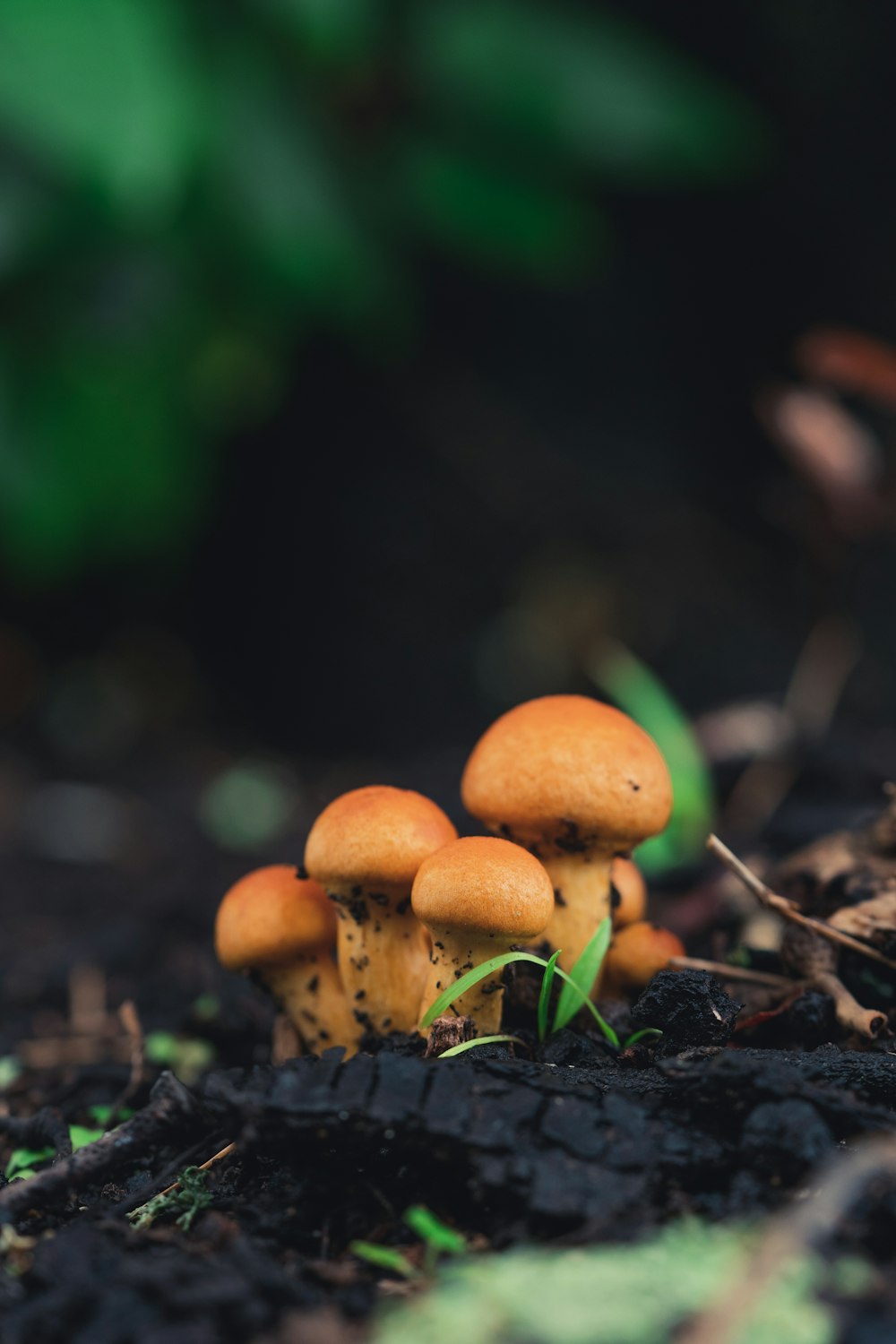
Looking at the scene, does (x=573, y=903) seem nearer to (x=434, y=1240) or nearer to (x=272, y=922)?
(x=272, y=922)

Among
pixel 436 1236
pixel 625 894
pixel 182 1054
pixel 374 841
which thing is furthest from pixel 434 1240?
pixel 182 1054

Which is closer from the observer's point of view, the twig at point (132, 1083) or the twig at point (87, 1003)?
the twig at point (132, 1083)

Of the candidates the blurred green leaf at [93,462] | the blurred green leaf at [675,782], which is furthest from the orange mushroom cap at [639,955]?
the blurred green leaf at [93,462]

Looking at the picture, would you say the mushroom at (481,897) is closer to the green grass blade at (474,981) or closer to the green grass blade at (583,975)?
the green grass blade at (474,981)

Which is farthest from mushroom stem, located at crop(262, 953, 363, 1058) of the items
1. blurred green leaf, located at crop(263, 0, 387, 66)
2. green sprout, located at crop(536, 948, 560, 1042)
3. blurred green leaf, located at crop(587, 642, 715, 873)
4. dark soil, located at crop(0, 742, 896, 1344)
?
blurred green leaf, located at crop(263, 0, 387, 66)

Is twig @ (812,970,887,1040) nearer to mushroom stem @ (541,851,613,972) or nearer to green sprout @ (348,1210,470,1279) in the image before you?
mushroom stem @ (541,851,613,972)

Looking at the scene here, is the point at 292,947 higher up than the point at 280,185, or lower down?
lower down
